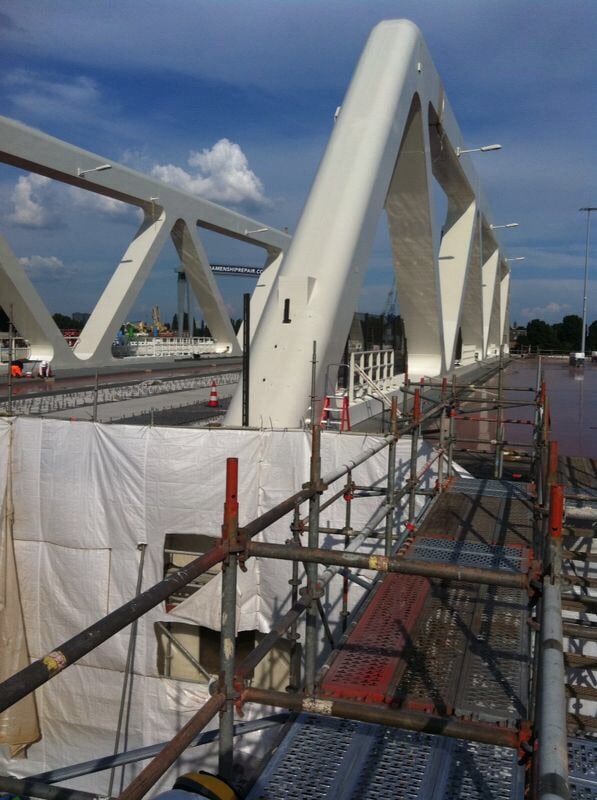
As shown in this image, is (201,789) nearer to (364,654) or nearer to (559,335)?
(364,654)

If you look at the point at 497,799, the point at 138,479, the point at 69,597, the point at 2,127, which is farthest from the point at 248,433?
the point at 2,127

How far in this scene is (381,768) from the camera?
2770mm

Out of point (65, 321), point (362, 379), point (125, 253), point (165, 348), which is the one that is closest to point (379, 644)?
point (362, 379)

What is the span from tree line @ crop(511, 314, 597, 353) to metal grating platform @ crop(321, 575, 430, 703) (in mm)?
71987

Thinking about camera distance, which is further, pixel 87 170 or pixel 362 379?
pixel 87 170

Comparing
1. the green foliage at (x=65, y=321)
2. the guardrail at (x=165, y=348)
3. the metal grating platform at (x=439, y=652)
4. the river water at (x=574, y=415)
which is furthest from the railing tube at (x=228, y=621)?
the green foliage at (x=65, y=321)

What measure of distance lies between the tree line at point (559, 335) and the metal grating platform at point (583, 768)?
7335cm

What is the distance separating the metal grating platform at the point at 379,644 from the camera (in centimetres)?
328

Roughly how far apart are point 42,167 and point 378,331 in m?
12.8

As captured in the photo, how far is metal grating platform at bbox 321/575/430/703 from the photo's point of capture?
328 cm

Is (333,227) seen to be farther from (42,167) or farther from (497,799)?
(42,167)

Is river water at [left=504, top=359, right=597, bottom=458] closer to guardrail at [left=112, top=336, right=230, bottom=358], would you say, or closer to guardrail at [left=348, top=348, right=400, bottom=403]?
guardrail at [left=348, top=348, right=400, bottom=403]

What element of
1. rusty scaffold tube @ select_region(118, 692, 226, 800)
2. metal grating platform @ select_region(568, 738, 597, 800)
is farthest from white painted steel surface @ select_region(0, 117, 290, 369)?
metal grating platform @ select_region(568, 738, 597, 800)

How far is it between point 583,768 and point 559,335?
82.8m
